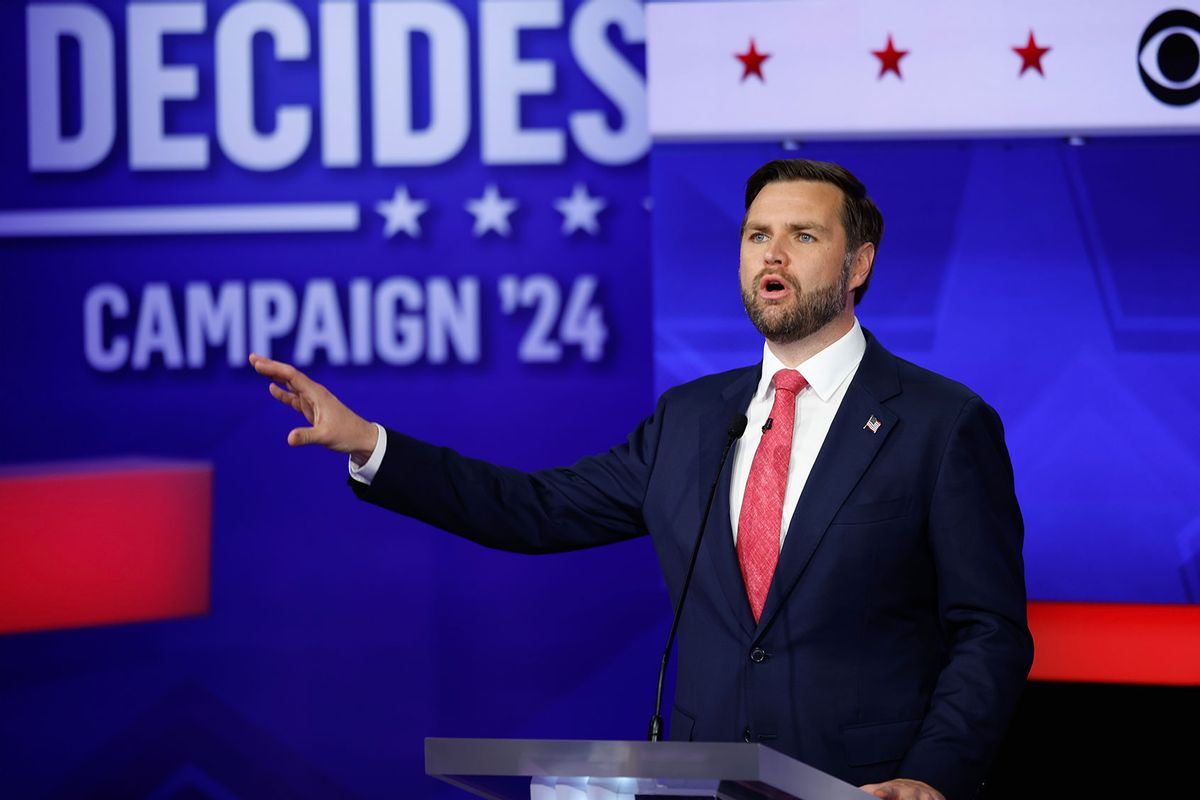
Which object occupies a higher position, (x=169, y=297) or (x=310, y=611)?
(x=169, y=297)

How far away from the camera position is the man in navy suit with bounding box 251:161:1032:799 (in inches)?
79.6

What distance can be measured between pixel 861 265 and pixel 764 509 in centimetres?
51

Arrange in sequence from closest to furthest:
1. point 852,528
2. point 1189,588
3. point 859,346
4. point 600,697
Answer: point 852,528 → point 859,346 → point 1189,588 → point 600,697

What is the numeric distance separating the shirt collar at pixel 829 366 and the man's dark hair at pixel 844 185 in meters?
0.14

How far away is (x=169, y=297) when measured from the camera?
3879mm

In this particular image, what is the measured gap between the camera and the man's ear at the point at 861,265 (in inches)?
92.4

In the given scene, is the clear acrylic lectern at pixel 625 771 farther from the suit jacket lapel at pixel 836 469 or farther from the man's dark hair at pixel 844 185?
the man's dark hair at pixel 844 185

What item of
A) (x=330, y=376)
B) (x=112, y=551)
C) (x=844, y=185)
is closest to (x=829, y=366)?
(x=844, y=185)

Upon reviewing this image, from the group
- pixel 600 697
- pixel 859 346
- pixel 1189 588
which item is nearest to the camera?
pixel 859 346

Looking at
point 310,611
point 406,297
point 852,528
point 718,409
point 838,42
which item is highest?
point 838,42

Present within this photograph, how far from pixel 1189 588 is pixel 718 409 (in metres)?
1.28

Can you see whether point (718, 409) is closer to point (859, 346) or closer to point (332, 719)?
point (859, 346)

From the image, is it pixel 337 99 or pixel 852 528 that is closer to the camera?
pixel 852 528

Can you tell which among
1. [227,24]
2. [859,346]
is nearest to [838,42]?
[859,346]
